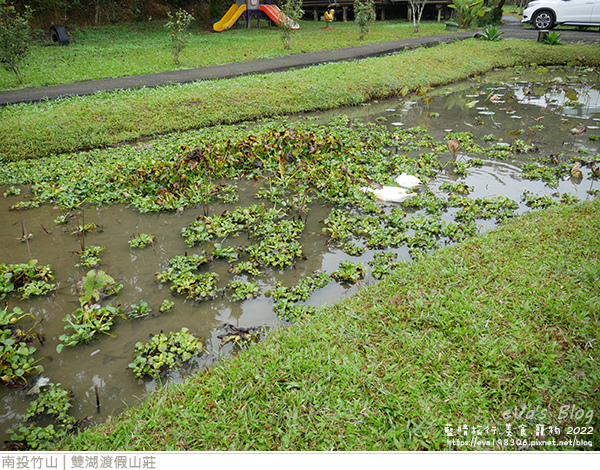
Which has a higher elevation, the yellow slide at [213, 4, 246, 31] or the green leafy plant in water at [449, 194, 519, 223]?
the yellow slide at [213, 4, 246, 31]

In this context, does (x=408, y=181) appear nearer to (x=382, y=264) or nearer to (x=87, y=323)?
(x=382, y=264)

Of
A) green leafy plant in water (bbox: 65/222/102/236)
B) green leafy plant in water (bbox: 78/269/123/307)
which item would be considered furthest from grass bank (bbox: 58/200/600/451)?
green leafy plant in water (bbox: 65/222/102/236)

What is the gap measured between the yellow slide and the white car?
1471cm

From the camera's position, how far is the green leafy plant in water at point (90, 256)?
394cm

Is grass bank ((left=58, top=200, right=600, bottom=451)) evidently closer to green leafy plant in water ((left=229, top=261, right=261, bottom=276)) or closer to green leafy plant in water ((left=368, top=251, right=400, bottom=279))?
green leafy plant in water ((left=368, top=251, right=400, bottom=279))

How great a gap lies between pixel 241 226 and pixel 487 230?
109 inches

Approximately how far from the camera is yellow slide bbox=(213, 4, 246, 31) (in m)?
20.9

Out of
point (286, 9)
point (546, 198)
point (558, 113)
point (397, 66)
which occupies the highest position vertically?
point (286, 9)

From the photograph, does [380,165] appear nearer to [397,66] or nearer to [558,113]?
[558,113]

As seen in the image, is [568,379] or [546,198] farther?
[546,198]

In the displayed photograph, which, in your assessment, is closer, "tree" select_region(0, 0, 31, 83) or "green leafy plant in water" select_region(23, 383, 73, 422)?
"green leafy plant in water" select_region(23, 383, 73, 422)

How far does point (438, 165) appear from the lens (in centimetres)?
610

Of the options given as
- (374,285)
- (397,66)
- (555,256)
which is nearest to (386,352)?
(374,285)

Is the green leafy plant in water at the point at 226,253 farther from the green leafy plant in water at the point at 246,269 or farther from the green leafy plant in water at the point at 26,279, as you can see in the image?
the green leafy plant in water at the point at 26,279
